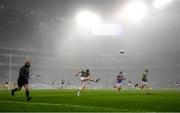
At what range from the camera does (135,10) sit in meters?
79.6

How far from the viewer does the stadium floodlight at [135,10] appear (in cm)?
7694

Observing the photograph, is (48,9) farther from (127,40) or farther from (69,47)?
(127,40)

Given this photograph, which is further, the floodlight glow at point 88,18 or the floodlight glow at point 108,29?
the floodlight glow at point 88,18

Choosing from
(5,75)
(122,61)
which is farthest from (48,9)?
(122,61)

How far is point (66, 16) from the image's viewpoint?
92625mm

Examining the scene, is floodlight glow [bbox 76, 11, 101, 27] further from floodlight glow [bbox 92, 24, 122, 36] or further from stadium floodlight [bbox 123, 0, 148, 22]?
stadium floodlight [bbox 123, 0, 148, 22]

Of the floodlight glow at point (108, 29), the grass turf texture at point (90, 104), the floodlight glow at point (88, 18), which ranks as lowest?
the grass turf texture at point (90, 104)

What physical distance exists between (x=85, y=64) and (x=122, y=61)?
35.2 feet

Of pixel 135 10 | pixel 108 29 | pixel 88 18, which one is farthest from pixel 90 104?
pixel 88 18

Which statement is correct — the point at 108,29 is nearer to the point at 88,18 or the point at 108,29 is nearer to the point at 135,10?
the point at 88,18

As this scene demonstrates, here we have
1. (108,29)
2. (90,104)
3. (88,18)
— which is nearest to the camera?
(90,104)

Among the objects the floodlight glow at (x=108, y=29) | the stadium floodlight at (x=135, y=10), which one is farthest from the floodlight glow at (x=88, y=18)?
the stadium floodlight at (x=135, y=10)

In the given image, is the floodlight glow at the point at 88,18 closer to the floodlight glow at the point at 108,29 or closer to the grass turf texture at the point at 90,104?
the floodlight glow at the point at 108,29

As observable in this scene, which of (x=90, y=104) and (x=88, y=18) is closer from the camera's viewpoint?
(x=90, y=104)
